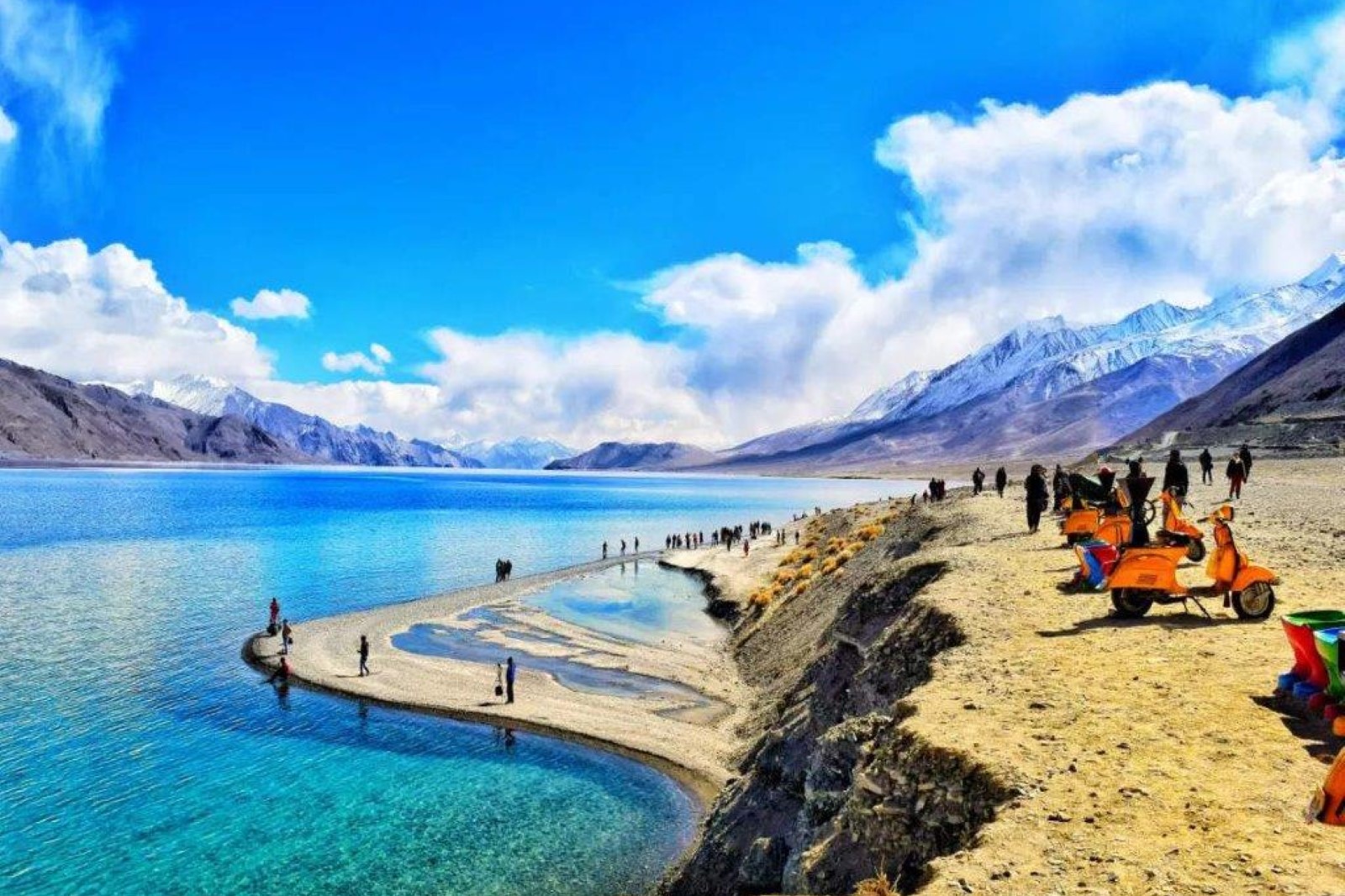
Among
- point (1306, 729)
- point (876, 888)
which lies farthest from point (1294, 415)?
point (876, 888)

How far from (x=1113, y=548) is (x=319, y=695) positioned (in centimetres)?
3409

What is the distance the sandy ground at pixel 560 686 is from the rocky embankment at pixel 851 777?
2258 mm

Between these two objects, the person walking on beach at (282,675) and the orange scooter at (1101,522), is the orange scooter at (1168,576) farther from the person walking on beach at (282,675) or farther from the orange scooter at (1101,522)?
the person walking on beach at (282,675)

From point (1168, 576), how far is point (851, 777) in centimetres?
→ 861

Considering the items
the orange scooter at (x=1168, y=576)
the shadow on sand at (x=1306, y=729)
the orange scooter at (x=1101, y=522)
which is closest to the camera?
the shadow on sand at (x=1306, y=729)

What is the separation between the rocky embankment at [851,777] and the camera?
32.0 feet

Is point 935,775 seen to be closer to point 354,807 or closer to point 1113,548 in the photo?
point 1113,548

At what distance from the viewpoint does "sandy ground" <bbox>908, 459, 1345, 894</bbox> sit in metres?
7.33

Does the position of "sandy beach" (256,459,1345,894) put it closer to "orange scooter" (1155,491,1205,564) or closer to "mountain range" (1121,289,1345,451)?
"orange scooter" (1155,491,1205,564)

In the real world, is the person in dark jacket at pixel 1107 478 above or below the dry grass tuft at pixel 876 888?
above

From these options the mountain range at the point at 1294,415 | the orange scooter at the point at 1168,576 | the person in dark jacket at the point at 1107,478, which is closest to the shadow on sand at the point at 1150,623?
the orange scooter at the point at 1168,576

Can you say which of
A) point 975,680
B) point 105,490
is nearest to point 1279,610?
point 975,680

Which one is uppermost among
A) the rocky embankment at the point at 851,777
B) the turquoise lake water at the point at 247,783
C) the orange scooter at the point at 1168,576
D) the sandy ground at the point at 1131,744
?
the orange scooter at the point at 1168,576

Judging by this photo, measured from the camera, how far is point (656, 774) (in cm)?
2841
